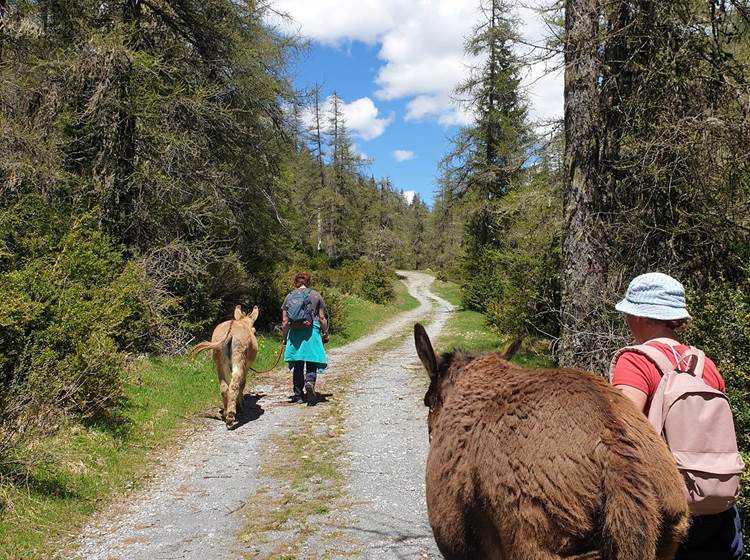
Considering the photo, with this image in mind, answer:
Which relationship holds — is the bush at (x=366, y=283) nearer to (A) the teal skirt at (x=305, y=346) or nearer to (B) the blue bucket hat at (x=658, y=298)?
(A) the teal skirt at (x=305, y=346)

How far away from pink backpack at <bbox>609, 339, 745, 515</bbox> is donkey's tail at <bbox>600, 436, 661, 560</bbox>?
1.40ft

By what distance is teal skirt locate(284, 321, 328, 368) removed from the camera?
8742 millimetres

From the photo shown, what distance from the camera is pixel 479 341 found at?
651 inches

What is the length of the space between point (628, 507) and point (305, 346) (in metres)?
7.47

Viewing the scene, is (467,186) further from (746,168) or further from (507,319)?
(746,168)

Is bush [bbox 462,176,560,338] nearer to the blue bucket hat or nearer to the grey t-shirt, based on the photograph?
the grey t-shirt

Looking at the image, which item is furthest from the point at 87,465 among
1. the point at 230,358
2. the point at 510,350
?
the point at 510,350

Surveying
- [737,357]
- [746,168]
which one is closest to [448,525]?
[737,357]

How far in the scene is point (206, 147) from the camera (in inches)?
500

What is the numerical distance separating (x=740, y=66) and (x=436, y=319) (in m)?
20.1

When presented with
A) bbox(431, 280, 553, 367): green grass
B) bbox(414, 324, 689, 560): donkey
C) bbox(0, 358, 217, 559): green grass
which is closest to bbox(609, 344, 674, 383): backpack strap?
bbox(414, 324, 689, 560): donkey

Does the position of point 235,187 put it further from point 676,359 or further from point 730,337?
point 676,359

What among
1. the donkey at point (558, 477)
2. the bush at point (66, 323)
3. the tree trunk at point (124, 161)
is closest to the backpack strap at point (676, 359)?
the donkey at point (558, 477)

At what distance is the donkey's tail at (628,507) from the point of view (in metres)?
1.55
